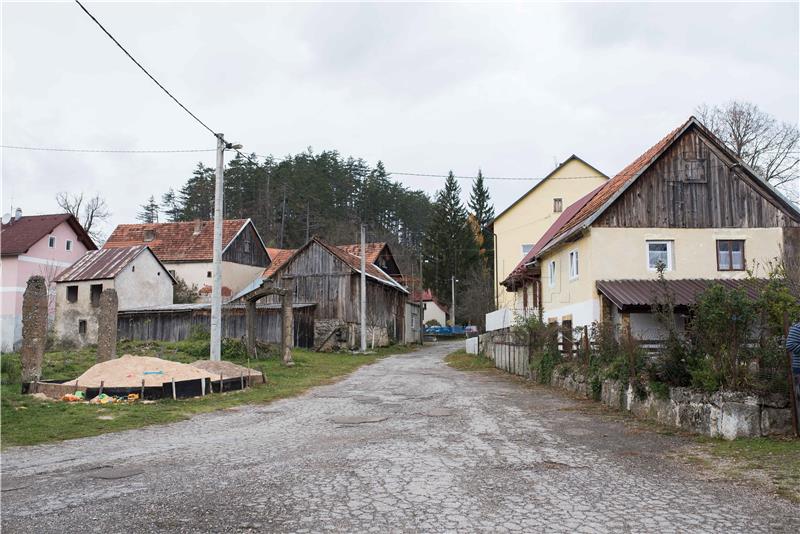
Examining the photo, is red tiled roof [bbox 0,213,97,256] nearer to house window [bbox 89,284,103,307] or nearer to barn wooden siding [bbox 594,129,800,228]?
house window [bbox 89,284,103,307]

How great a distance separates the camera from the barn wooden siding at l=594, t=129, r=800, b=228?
20.9 m

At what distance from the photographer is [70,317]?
37031mm

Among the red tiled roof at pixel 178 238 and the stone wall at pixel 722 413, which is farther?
the red tiled roof at pixel 178 238

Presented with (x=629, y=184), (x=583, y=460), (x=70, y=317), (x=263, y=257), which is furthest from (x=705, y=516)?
(x=263, y=257)

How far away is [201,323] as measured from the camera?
117 ft

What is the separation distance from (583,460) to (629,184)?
48.0 feet

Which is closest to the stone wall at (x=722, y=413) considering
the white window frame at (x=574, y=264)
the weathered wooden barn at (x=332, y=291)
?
the white window frame at (x=574, y=264)

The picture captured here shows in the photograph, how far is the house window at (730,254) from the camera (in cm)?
2089

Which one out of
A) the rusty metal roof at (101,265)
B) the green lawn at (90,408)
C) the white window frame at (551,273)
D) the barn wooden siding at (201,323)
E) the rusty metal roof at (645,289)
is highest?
the rusty metal roof at (101,265)

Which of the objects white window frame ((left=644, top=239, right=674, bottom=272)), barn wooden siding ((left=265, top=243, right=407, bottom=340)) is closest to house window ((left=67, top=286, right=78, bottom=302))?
barn wooden siding ((left=265, top=243, right=407, bottom=340))

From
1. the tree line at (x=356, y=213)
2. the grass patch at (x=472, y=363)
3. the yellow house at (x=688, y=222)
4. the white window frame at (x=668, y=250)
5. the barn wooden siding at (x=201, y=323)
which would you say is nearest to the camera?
the yellow house at (x=688, y=222)

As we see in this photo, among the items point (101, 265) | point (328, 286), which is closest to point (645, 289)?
point (328, 286)

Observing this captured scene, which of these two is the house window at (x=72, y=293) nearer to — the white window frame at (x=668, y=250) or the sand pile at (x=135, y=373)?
the sand pile at (x=135, y=373)

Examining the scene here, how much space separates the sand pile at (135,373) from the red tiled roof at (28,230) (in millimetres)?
30005
